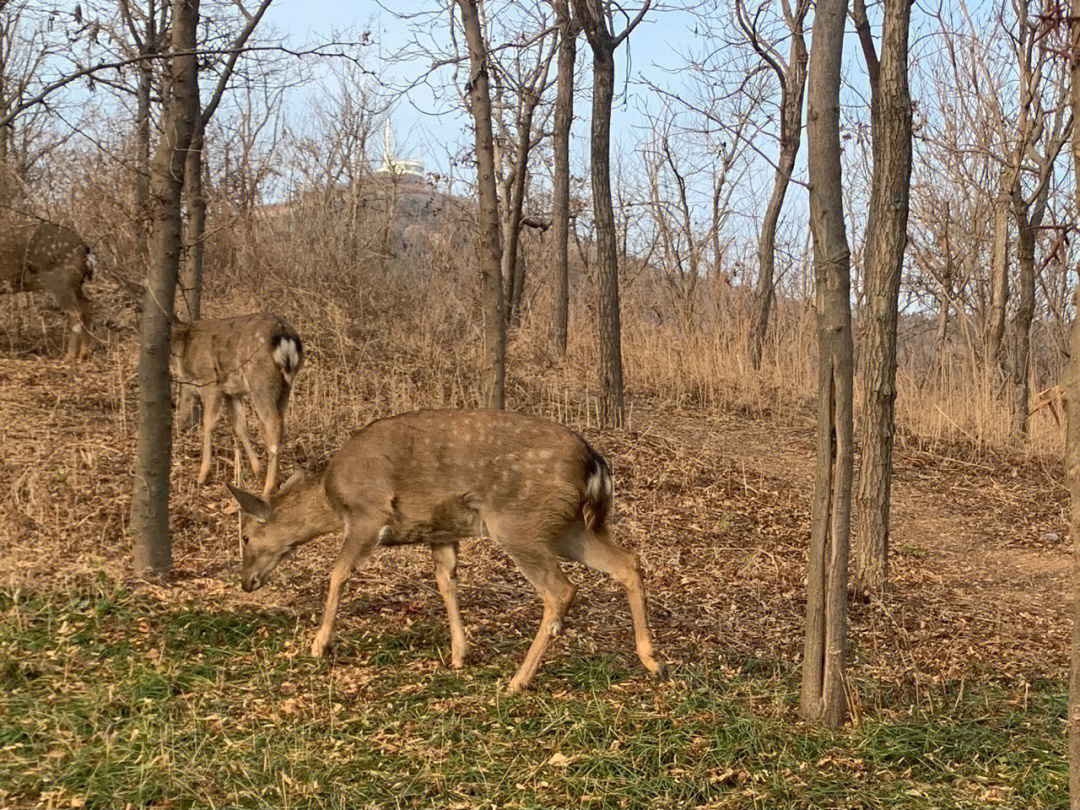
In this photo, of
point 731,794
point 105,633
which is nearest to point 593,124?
point 105,633

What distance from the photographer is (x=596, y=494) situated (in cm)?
594

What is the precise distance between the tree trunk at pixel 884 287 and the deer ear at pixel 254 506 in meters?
4.18

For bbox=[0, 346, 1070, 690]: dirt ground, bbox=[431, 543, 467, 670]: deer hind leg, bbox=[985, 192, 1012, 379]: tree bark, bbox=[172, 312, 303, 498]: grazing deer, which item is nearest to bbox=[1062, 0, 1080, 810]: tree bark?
bbox=[0, 346, 1070, 690]: dirt ground

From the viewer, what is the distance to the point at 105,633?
5.72 meters

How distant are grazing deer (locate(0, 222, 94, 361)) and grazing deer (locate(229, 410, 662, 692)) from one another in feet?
25.0

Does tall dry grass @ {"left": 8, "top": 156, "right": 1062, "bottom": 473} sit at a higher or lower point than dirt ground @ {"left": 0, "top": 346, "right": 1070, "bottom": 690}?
higher

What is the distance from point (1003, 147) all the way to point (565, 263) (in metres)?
6.66

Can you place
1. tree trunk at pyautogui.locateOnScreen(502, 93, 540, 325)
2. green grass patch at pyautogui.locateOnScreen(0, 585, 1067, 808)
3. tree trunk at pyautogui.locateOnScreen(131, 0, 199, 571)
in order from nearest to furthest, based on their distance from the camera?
green grass patch at pyautogui.locateOnScreen(0, 585, 1067, 808) → tree trunk at pyautogui.locateOnScreen(131, 0, 199, 571) → tree trunk at pyautogui.locateOnScreen(502, 93, 540, 325)

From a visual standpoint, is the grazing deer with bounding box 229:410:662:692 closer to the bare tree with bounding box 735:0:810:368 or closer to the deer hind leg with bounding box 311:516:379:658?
the deer hind leg with bounding box 311:516:379:658

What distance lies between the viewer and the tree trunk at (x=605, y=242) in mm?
12336

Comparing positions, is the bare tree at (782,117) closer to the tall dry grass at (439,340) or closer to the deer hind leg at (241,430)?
the tall dry grass at (439,340)

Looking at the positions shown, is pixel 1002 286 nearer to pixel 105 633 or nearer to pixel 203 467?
pixel 203 467

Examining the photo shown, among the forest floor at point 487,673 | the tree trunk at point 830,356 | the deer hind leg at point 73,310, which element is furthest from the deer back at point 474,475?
the deer hind leg at point 73,310

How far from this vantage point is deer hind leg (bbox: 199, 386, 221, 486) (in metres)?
9.13
